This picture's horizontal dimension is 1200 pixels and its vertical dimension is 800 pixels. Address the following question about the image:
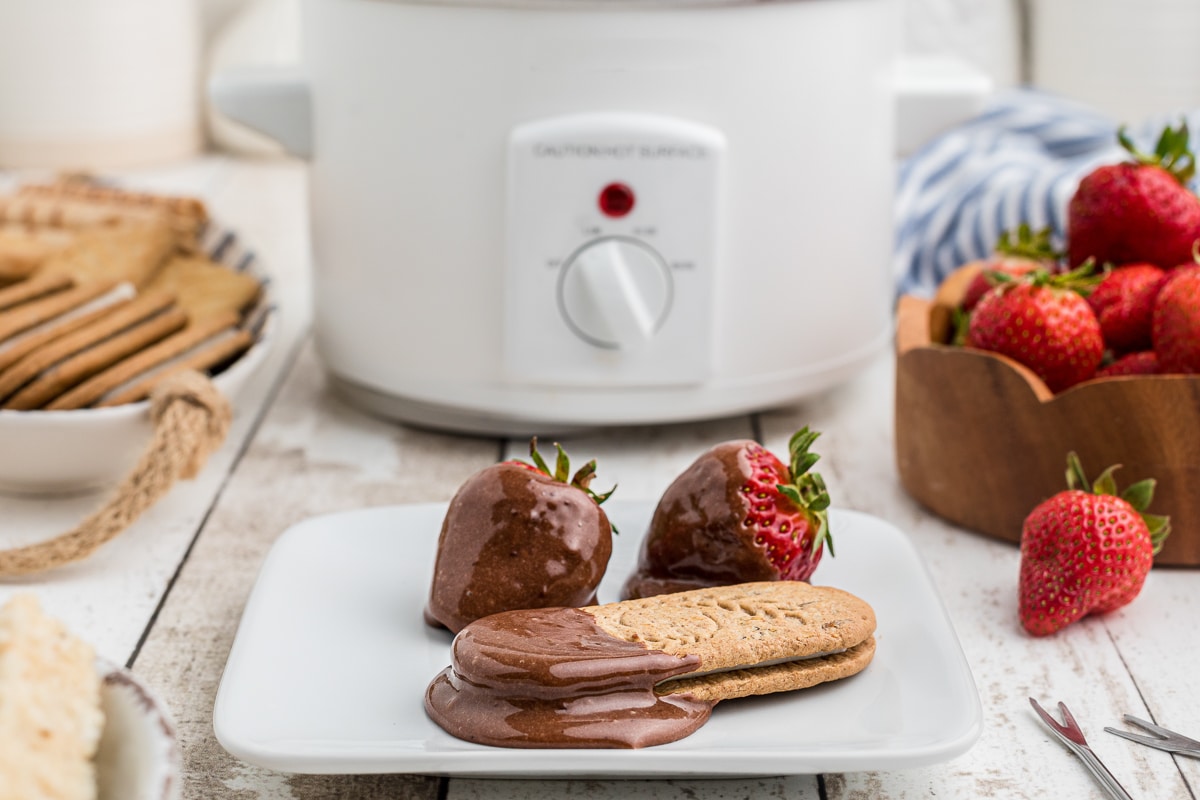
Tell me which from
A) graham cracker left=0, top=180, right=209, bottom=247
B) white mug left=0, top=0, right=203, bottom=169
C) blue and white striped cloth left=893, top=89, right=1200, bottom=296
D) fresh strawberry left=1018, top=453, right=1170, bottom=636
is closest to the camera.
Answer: fresh strawberry left=1018, top=453, right=1170, bottom=636

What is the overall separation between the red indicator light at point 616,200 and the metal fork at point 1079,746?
0.36 meters

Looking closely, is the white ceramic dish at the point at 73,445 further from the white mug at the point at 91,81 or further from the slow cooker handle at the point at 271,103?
the white mug at the point at 91,81

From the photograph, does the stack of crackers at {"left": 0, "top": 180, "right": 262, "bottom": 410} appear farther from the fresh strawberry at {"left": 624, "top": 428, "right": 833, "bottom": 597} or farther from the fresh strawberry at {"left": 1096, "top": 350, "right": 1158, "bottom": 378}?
the fresh strawberry at {"left": 1096, "top": 350, "right": 1158, "bottom": 378}

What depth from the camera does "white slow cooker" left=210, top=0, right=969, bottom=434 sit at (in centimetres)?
78

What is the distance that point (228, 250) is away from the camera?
1.03 m

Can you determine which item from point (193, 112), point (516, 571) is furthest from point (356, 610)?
point (193, 112)

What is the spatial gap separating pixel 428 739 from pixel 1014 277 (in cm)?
45

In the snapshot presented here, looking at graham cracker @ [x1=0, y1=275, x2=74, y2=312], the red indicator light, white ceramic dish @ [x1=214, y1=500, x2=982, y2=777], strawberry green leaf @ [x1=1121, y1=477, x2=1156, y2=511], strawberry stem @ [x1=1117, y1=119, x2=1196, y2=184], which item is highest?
strawberry stem @ [x1=1117, y1=119, x2=1196, y2=184]

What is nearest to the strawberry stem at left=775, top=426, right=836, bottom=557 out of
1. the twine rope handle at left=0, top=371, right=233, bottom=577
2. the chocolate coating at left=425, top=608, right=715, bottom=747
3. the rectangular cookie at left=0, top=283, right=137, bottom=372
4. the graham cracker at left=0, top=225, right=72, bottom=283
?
the chocolate coating at left=425, top=608, right=715, bottom=747

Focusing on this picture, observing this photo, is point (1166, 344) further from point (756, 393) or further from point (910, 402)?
point (756, 393)

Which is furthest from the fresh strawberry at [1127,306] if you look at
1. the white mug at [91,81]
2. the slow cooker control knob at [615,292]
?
the white mug at [91,81]

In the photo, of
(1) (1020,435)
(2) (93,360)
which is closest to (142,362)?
(2) (93,360)

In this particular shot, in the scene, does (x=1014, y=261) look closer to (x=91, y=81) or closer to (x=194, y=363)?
(x=194, y=363)

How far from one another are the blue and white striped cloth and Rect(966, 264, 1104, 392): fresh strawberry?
354 mm
